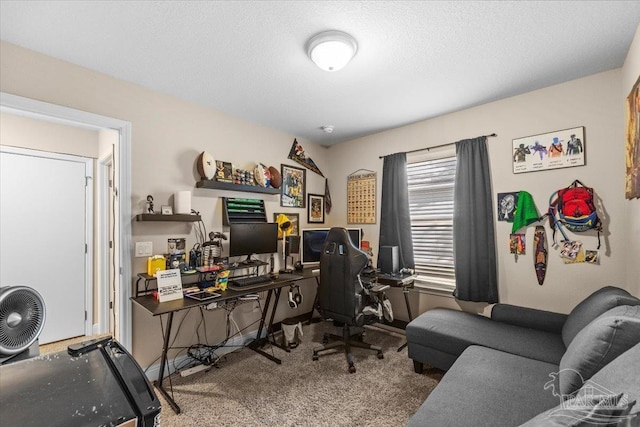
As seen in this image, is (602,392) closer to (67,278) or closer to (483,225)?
(483,225)

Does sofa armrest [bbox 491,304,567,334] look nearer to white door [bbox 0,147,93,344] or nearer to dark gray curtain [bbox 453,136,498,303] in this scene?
dark gray curtain [bbox 453,136,498,303]

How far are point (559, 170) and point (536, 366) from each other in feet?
5.48

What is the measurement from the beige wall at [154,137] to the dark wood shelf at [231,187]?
0.33ft

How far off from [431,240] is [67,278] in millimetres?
4239

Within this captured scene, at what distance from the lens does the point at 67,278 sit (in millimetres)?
3221

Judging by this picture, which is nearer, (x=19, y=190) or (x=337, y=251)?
(x=337, y=251)

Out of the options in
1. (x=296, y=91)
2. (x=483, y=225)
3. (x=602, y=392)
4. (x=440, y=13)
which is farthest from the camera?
(x=483, y=225)

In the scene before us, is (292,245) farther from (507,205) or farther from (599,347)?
(599,347)

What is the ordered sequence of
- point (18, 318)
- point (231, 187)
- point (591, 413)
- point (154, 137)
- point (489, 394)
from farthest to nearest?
point (231, 187) → point (154, 137) → point (489, 394) → point (18, 318) → point (591, 413)

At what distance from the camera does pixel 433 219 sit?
10.6 feet

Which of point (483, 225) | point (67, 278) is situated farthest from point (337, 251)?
point (67, 278)

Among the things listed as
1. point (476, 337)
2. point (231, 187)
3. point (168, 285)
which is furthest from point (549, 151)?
point (168, 285)

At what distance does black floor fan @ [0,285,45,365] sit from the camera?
1.10 metres

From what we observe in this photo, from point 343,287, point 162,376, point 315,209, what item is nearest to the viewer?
point 162,376
